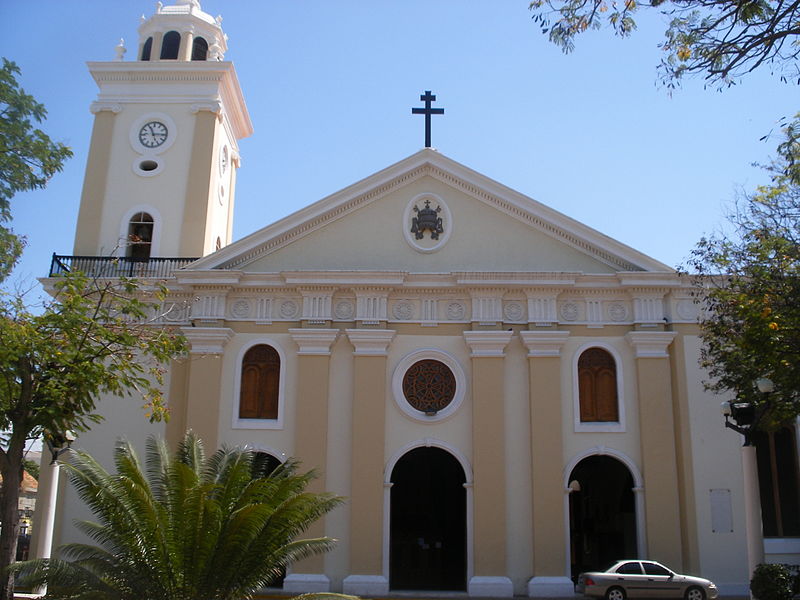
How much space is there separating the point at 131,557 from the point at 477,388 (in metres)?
10.5

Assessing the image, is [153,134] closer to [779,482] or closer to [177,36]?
[177,36]

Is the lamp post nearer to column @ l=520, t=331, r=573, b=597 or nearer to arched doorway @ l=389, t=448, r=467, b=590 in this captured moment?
column @ l=520, t=331, r=573, b=597

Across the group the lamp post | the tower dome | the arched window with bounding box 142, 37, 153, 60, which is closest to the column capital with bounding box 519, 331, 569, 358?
the lamp post

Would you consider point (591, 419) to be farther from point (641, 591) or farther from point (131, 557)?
point (131, 557)

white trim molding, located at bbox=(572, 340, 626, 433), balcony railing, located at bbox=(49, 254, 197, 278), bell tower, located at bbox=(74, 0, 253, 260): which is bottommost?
white trim molding, located at bbox=(572, 340, 626, 433)

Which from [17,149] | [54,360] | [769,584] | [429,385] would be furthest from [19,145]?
[769,584]

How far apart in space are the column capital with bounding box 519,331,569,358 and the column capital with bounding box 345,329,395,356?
3.42 meters

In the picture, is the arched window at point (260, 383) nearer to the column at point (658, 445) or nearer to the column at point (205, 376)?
the column at point (205, 376)

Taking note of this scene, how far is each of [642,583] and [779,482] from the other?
16.9ft

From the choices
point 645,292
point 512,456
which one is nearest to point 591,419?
point 512,456

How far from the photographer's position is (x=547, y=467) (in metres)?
20.7

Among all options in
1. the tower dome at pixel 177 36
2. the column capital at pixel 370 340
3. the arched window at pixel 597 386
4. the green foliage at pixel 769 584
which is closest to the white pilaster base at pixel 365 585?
the column capital at pixel 370 340

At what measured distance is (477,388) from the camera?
2125 centimetres

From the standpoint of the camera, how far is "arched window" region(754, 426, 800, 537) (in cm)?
2088
